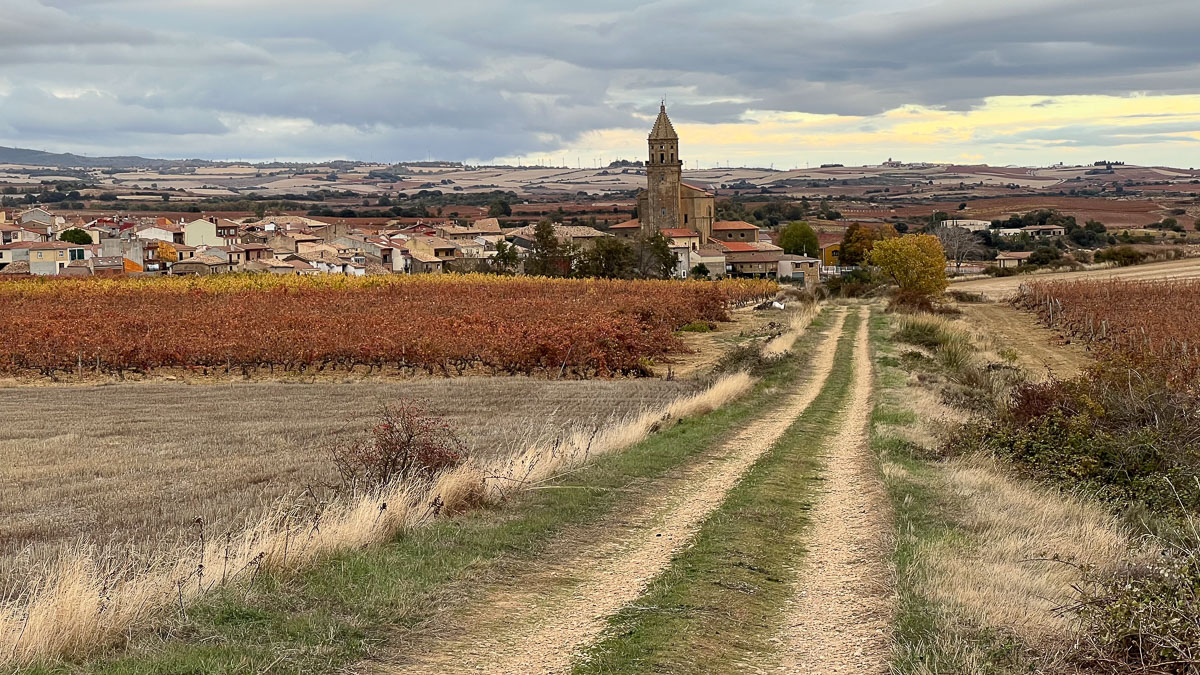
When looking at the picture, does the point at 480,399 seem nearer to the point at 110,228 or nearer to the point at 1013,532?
the point at 1013,532

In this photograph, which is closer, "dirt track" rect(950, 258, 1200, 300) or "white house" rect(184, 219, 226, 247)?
"dirt track" rect(950, 258, 1200, 300)

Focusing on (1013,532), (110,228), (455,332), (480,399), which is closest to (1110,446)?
(1013,532)

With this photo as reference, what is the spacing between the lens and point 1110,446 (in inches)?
569

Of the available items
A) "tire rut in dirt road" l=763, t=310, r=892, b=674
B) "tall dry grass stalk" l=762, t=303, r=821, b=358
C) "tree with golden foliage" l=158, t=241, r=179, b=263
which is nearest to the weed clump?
"tire rut in dirt road" l=763, t=310, r=892, b=674

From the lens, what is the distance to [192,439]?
1914 centimetres

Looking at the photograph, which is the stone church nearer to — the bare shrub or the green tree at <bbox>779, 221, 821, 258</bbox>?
the green tree at <bbox>779, 221, 821, 258</bbox>

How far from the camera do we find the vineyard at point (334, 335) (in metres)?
32.6

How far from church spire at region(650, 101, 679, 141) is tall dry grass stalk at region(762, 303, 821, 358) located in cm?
6354

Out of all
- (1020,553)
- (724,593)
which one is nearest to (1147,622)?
(724,593)

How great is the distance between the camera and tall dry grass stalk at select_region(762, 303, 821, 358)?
1330 inches

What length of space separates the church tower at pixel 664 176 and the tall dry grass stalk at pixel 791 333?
62249mm

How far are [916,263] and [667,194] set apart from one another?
53310 mm

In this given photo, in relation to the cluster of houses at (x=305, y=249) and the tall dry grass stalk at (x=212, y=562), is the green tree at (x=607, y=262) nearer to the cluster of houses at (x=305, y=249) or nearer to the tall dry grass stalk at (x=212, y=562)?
the cluster of houses at (x=305, y=249)

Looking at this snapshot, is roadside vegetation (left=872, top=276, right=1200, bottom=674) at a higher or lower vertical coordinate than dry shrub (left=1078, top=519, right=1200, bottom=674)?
lower
